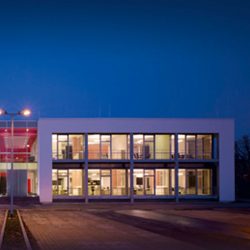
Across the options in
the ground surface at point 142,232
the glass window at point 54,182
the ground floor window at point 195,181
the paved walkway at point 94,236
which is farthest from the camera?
the ground floor window at point 195,181

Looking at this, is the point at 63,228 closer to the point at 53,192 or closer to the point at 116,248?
the point at 116,248

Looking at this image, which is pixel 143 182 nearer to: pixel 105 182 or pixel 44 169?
pixel 105 182

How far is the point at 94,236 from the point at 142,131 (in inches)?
1233

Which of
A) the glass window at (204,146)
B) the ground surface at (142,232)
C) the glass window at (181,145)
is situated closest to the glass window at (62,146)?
the glass window at (181,145)

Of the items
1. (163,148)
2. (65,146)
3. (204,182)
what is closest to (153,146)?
(163,148)

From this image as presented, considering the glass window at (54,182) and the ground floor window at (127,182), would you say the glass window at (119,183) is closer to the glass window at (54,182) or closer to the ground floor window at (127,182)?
the ground floor window at (127,182)

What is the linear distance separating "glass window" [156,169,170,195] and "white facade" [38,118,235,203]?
5.60ft

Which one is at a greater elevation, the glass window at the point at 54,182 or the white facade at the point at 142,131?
the white facade at the point at 142,131

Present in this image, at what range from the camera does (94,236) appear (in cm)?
2506

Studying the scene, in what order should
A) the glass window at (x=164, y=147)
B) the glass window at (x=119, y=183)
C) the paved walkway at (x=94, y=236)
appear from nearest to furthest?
the paved walkway at (x=94, y=236)
the glass window at (x=119, y=183)
the glass window at (x=164, y=147)

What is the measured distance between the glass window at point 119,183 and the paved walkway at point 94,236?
884 inches

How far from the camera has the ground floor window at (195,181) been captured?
57688mm

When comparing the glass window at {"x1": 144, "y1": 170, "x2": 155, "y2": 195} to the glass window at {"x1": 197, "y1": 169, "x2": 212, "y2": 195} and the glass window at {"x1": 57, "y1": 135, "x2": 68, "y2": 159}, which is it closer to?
the glass window at {"x1": 197, "y1": 169, "x2": 212, "y2": 195}

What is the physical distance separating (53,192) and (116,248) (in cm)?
3602
